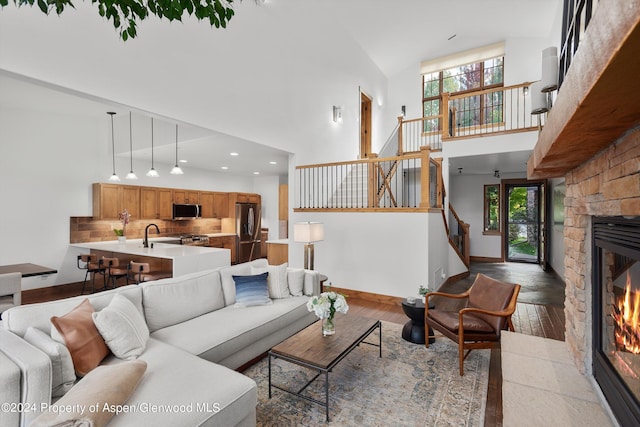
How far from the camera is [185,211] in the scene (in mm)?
7770

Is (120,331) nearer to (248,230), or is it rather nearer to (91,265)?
(91,265)

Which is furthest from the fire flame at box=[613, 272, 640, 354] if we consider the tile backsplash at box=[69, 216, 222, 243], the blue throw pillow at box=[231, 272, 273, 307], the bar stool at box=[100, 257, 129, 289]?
the tile backsplash at box=[69, 216, 222, 243]

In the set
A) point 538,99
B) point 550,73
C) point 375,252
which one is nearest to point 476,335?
point 538,99

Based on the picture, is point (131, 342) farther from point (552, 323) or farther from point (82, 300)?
point (552, 323)

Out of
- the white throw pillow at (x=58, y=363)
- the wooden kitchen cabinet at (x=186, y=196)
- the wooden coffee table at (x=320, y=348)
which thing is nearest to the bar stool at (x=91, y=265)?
the wooden kitchen cabinet at (x=186, y=196)

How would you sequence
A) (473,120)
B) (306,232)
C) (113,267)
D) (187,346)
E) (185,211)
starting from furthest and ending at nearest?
1. (473,120)
2. (185,211)
3. (113,267)
4. (306,232)
5. (187,346)

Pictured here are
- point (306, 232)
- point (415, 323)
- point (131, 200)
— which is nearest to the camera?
point (415, 323)

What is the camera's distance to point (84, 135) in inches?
233

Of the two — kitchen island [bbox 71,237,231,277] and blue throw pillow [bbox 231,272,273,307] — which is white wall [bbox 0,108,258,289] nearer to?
kitchen island [bbox 71,237,231,277]

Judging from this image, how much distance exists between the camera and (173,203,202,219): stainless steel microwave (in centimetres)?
759

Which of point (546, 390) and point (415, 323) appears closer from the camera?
point (546, 390)

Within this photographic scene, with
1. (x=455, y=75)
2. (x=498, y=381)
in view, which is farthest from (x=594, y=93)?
(x=455, y=75)

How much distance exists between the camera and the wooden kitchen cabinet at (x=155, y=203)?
6.97m

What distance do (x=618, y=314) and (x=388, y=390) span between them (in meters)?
1.59
